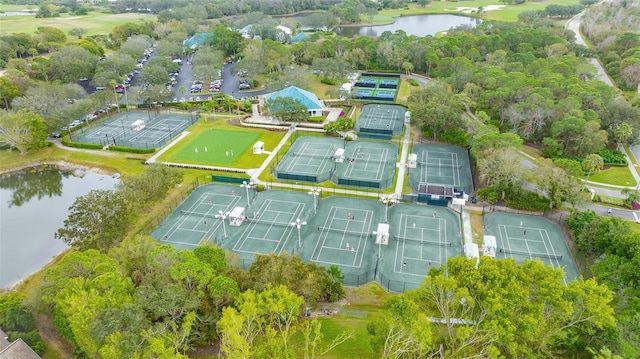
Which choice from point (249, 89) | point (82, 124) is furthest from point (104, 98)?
point (249, 89)

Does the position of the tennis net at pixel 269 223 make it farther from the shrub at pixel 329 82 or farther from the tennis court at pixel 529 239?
the shrub at pixel 329 82

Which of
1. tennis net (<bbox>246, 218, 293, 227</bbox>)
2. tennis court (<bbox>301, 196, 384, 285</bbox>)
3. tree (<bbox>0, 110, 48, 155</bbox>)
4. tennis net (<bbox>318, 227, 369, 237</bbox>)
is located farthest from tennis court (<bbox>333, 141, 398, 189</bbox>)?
tree (<bbox>0, 110, 48, 155</bbox>)

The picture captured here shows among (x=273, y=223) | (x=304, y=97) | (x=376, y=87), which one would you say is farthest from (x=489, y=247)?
(x=376, y=87)

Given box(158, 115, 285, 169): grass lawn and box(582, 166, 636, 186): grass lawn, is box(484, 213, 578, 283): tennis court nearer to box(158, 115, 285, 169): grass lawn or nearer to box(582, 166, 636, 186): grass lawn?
box(582, 166, 636, 186): grass lawn

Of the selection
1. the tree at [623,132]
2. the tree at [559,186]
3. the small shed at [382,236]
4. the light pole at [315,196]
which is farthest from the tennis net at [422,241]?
the tree at [623,132]

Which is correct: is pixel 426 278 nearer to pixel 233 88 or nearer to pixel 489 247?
pixel 489 247
